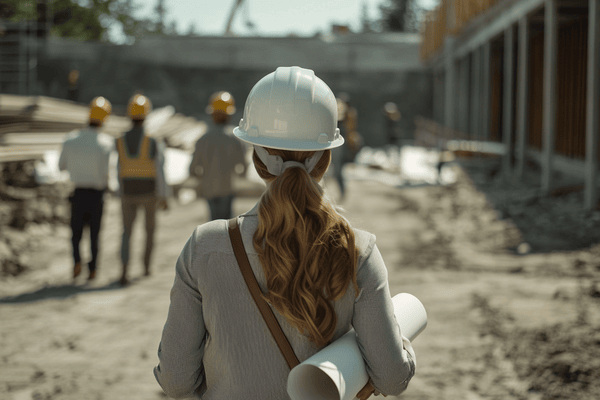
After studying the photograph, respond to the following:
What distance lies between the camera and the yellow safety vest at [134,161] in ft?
21.6

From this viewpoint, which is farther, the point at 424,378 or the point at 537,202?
the point at 537,202

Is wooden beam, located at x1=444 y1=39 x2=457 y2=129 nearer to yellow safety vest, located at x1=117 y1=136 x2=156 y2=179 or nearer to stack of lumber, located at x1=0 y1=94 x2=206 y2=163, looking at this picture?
stack of lumber, located at x1=0 y1=94 x2=206 y2=163

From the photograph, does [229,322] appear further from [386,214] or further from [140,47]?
[140,47]

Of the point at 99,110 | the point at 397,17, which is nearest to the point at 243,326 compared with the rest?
the point at 99,110

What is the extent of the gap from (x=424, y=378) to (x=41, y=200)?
8381mm

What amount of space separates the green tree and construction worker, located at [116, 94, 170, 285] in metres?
64.3

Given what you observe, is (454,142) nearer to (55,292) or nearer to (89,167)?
(89,167)

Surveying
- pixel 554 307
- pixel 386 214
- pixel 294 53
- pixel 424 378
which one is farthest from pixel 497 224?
Result: pixel 294 53

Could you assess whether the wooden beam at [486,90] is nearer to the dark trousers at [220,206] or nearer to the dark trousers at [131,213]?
the dark trousers at [220,206]

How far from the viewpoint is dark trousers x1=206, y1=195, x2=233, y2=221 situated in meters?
6.91

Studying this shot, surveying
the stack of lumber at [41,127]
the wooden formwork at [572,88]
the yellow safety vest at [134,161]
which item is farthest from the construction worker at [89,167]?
the wooden formwork at [572,88]

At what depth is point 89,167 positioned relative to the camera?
21.8 ft

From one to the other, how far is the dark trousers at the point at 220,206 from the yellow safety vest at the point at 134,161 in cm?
79

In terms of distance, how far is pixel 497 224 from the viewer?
9969 millimetres
